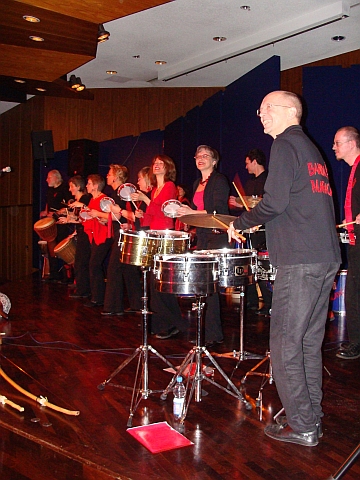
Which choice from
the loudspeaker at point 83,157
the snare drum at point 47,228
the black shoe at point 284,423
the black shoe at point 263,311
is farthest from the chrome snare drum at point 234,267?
the loudspeaker at point 83,157

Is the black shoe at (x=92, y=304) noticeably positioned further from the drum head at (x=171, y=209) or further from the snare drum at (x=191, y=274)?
the snare drum at (x=191, y=274)

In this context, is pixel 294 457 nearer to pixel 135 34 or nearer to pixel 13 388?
pixel 13 388

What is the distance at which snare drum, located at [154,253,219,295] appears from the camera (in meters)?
3.06

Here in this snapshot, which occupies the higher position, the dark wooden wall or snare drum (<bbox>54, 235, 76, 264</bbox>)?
the dark wooden wall

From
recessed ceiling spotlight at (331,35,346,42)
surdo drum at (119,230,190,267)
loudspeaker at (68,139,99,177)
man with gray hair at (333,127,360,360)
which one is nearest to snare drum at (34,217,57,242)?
loudspeaker at (68,139,99,177)

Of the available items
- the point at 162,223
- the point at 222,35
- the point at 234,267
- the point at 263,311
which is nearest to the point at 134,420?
the point at 234,267

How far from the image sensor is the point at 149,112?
11.5 meters

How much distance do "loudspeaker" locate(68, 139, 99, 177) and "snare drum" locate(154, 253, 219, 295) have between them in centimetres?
764

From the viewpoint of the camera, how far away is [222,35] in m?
7.41

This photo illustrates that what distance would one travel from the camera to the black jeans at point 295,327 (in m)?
2.58

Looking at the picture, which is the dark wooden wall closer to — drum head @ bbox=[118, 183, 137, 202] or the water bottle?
drum head @ bbox=[118, 183, 137, 202]

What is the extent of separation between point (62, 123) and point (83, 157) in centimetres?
196

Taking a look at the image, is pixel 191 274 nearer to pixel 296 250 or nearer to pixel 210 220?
pixel 210 220

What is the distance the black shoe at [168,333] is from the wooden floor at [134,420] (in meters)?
0.06
